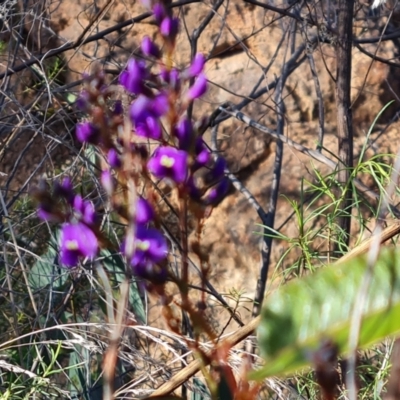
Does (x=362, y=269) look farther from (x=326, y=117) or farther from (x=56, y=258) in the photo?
(x=326, y=117)

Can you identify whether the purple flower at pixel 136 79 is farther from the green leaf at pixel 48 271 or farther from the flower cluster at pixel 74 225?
the green leaf at pixel 48 271

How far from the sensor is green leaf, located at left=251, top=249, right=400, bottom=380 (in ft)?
1.70

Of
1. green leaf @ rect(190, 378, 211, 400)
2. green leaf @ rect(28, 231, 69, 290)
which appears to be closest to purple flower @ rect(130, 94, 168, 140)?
green leaf @ rect(190, 378, 211, 400)

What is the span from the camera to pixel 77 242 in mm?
624

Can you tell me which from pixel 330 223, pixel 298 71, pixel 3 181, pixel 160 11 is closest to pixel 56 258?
pixel 3 181

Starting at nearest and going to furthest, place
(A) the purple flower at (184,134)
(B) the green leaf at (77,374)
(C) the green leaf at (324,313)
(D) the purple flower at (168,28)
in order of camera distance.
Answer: (C) the green leaf at (324,313), (A) the purple flower at (184,134), (D) the purple flower at (168,28), (B) the green leaf at (77,374)

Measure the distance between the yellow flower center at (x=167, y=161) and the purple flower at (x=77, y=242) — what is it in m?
0.08

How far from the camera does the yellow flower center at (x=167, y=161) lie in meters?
0.61

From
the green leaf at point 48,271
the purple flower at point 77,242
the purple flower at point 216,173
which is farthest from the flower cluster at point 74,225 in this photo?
the green leaf at point 48,271

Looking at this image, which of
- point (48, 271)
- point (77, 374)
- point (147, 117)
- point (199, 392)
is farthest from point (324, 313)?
point (48, 271)

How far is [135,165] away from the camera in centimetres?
69

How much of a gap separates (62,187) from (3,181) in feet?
6.13

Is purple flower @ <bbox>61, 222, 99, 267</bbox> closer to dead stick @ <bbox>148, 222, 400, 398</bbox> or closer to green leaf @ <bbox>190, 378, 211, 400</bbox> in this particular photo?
dead stick @ <bbox>148, 222, 400, 398</bbox>

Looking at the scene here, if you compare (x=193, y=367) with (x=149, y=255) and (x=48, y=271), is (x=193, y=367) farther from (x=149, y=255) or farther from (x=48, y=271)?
(x=48, y=271)
